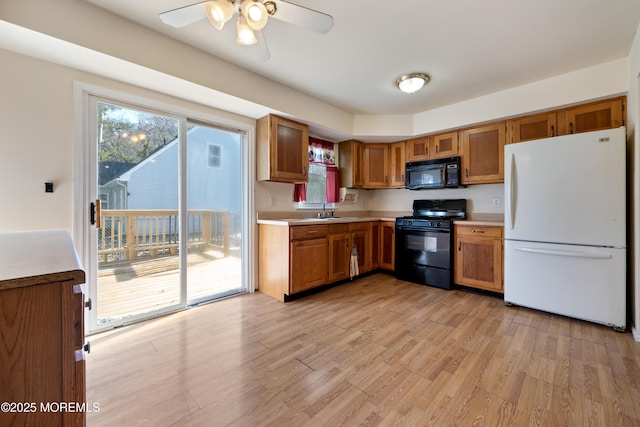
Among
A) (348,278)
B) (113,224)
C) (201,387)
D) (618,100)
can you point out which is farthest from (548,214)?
(113,224)

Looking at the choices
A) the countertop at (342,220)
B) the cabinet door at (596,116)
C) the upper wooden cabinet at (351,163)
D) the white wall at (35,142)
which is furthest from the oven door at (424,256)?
the white wall at (35,142)

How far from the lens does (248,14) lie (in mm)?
1401

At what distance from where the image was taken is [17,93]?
1.80m

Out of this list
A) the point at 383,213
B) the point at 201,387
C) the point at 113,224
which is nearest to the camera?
the point at 201,387

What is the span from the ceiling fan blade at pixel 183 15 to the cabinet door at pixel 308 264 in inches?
80.9

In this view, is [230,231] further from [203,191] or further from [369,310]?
[369,310]

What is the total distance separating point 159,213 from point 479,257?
3.59 metres

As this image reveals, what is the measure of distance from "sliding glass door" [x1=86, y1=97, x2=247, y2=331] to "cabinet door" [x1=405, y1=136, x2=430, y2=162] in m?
2.49

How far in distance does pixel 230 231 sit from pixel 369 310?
72.1 inches

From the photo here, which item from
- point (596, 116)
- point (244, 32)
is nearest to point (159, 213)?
point (244, 32)

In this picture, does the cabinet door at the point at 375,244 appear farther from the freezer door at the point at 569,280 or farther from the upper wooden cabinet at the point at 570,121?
the upper wooden cabinet at the point at 570,121

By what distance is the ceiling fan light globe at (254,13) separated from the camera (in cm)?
137

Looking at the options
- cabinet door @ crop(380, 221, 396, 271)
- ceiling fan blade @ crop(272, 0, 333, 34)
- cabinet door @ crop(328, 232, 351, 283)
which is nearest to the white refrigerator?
cabinet door @ crop(380, 221, 396, 271)

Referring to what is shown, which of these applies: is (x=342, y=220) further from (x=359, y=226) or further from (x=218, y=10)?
(x=218, y=10)
